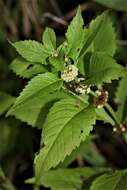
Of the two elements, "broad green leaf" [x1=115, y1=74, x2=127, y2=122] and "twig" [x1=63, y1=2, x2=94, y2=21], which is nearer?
"broad green leaf" [x1=115, y1=74, x2=127, y2=122]

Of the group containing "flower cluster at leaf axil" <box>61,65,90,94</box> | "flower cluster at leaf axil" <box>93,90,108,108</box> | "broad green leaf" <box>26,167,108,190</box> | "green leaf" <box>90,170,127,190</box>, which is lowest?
"broad green leaf" <box>26,167,108,190</box>

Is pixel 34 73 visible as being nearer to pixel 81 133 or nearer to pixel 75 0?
pixel 81 133

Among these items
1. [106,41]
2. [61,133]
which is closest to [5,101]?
[106,41]

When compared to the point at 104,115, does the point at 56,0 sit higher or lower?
higher

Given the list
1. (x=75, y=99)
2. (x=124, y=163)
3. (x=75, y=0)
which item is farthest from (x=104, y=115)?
(x=75, y=0)

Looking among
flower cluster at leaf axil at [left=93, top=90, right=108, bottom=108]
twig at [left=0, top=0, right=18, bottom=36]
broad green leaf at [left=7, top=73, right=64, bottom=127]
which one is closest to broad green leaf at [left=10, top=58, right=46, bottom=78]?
broad green leaf at [left=7, top=73, right=64, bottom=127]

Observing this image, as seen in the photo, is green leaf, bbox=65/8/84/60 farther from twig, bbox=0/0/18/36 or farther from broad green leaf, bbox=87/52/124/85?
twig, bbox=0/0/18/36

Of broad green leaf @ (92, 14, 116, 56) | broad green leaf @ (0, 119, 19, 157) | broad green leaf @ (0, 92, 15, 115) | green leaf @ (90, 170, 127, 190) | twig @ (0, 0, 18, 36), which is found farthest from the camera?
twig @ (0, 0, 18, 36)
